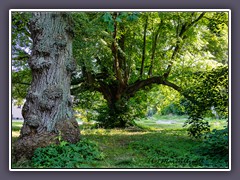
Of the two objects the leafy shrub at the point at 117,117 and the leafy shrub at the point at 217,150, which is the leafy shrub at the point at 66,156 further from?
the leafy shrub at the point at 117,117

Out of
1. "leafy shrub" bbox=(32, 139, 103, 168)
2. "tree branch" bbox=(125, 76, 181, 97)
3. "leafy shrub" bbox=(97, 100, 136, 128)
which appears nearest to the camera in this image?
"leafy shrub" bbox=(32, 139, 103, 168)

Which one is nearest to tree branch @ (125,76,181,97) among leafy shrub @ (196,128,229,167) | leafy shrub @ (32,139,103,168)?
leafy shrub @ (196,128,229,167)

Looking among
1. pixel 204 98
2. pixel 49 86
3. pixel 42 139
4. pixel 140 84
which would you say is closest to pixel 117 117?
pixel 140 84

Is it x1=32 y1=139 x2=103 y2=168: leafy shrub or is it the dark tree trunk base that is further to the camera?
the dark tree trunk base

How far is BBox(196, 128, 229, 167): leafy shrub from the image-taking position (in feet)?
18.1

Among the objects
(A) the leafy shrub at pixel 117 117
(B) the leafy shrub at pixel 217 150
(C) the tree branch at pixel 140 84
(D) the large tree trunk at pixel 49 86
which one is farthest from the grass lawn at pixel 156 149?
(C) the tree branch at pixel 140 84

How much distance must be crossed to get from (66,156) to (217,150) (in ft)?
8.85

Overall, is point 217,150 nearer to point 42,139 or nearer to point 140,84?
point 42,139

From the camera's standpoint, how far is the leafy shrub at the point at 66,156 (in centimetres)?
529

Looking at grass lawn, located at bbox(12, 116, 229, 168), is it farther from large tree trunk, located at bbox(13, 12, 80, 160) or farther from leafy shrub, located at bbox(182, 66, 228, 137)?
large tree trunk, located at bbox(13, 12, 80, 160)

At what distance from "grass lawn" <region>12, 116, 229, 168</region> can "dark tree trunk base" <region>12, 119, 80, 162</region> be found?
0.20m

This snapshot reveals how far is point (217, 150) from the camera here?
5.88m

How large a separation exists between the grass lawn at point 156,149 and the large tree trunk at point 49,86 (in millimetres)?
354
